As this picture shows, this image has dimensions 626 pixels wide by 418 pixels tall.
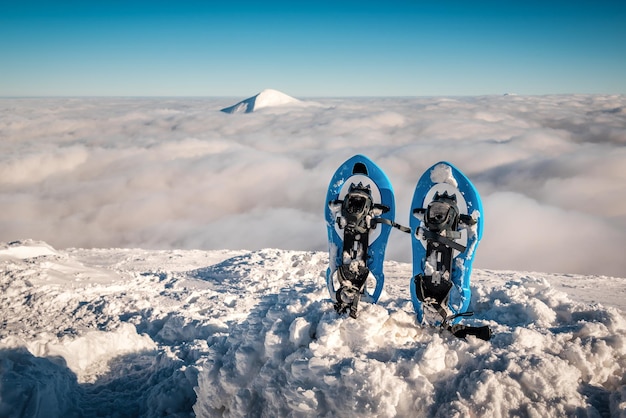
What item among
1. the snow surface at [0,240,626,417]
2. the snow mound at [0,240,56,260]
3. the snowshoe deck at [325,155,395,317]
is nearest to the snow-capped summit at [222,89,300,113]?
the snow mound at [0,240,56,260]

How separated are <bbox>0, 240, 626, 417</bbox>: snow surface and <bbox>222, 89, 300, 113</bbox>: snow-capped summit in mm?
172586

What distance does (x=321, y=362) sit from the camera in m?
4.41

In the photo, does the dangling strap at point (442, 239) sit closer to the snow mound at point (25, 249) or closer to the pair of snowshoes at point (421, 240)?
the pair of snowshoes at point (421, 240)

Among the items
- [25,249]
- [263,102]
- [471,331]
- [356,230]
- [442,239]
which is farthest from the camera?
[263,102]

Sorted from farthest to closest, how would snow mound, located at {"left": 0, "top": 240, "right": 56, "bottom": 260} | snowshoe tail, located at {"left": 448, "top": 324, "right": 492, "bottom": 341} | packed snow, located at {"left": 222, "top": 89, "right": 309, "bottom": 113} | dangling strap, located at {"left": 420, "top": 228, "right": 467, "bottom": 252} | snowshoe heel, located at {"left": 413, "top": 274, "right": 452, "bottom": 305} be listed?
1. packed snow, located at {"left": 222, "top": 89, "right": 309, "bottom": 113}
2. snow mound, located at {"left": 0, "top": 240, "right": 56, "bottom": 260}
3. snowshoe heel, located at {"left": 413, "top": 274, "right": 452, "bottom": 305}
4. dangling strap, located at {"left": 420, "top": 228, "right": 467, "bottom": 252}
5. snowshoe tail, located at {"left": 448, "top": 324, "right": 492, "bottom": 341}

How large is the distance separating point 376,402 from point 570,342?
8.50 ft

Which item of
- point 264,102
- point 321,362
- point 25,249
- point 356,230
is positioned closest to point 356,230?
point 356,230

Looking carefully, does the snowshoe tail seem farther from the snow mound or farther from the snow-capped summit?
the snow-capped summit

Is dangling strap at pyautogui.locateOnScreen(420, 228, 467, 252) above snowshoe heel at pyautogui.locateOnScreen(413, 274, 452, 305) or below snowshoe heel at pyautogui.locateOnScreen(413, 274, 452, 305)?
above

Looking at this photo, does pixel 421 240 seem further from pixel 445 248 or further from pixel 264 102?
pixel 264 102

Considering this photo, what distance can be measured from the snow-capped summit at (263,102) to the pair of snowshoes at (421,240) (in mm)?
175196

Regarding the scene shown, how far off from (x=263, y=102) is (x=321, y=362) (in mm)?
183827

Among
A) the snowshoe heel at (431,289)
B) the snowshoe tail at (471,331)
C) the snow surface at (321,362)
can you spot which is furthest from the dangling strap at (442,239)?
the snow surface at (321,362)

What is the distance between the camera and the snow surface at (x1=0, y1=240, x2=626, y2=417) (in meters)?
3.96
